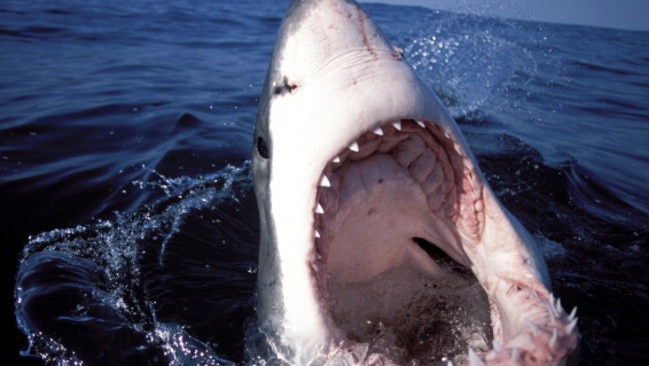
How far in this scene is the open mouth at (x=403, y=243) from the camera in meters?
1.40

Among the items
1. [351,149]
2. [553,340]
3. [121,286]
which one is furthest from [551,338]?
[121,286]

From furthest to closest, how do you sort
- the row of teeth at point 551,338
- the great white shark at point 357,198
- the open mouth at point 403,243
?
the open mouth at point 403,243, the great white shark at point 357,198, the row of teeth at point 551,338

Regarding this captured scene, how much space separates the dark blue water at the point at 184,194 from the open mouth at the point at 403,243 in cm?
43

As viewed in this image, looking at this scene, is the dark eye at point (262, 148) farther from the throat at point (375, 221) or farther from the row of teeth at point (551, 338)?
the row of teeth at point (551, 338)

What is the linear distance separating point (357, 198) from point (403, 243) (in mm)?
328

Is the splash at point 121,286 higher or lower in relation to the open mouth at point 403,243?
lower

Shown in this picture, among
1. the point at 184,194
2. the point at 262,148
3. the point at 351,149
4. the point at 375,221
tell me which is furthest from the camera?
the point at 184,194

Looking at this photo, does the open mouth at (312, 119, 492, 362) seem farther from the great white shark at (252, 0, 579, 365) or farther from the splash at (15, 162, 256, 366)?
the splash at (15, 162, 256, 366)

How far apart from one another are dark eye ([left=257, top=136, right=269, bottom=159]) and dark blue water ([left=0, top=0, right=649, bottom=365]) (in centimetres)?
67

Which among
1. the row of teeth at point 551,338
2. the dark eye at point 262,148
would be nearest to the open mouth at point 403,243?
the dark eye at point 262,148

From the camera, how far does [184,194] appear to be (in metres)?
3.25

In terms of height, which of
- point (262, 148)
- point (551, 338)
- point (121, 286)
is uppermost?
point (262, 148)

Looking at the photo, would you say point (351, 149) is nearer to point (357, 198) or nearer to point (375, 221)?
point (357, 198)

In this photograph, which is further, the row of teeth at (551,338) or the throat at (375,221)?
the throat at (375,221)
